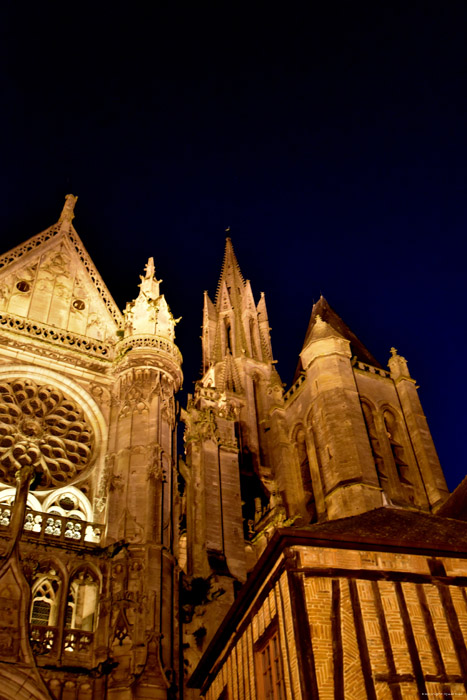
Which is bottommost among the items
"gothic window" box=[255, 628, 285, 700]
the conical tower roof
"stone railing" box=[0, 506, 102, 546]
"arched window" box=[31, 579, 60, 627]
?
"gothic window" box=[255, 628, 285, 700]

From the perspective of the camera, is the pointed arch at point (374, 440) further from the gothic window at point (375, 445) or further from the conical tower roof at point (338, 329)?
the conical tower roof at point (338, 329)

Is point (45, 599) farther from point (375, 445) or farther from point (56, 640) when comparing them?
point (375, 445)

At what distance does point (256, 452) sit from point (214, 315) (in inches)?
452

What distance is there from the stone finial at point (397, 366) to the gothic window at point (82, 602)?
1770 centimetres

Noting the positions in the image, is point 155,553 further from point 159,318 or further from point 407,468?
point 407,468

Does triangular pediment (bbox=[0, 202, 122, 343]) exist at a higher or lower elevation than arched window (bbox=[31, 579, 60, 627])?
higher

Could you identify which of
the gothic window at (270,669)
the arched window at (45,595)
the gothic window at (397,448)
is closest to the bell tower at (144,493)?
the arched window at (45,595)

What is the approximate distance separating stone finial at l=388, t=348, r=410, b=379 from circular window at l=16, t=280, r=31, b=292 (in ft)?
51.2

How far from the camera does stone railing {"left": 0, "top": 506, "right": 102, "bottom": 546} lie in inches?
548

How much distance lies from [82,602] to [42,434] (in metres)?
4.46

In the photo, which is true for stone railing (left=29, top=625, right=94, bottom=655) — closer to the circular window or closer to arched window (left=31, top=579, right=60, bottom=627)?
arched window (left=31, top=579, right=60, bottom=627)

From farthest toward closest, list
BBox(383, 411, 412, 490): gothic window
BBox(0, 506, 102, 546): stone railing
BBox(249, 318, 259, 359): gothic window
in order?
1. BBox(249, 318, 259, 359): gothic window
2. BBox(383, 411, 412, 490): gothic window
3. BBox(0, 506, 102, 546): stone railing

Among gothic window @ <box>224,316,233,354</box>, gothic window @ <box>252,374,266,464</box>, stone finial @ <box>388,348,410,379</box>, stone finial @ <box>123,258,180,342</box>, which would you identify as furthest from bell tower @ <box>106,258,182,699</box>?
gothic window @ <box>224,316,233,354</box>

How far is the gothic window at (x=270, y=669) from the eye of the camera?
8594 millimetres
